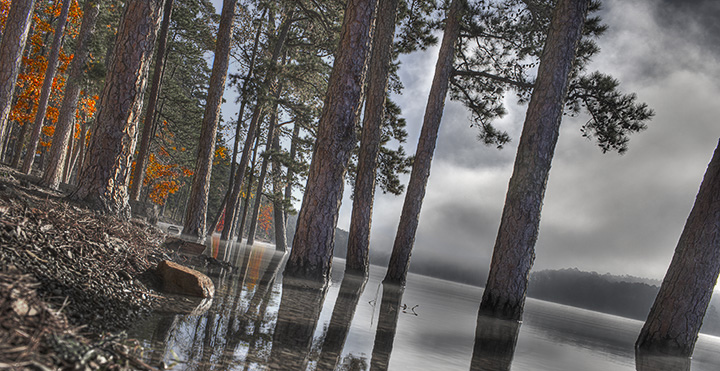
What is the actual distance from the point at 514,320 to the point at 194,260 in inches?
225

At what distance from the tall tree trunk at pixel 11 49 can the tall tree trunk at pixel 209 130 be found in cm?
466

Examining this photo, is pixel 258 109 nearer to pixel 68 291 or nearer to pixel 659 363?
pixel 659 363

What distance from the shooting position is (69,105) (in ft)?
45.3

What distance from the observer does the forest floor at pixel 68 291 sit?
1.54 m

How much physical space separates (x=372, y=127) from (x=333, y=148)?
4.62m

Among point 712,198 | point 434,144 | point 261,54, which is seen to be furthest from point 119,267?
point 261,54

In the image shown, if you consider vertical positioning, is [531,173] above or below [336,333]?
above

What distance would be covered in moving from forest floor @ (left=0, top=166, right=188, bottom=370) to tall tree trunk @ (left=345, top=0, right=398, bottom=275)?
23.2 ft

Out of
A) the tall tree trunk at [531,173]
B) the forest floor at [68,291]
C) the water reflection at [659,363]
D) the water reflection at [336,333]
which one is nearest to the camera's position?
the forest floor at [68,291]

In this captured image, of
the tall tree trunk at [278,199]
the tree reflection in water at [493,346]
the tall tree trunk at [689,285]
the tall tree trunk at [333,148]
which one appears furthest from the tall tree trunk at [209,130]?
the tall tree trunk at [689,285]

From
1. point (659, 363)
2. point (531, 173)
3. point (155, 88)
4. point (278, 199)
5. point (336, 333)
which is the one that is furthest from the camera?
point (278, 199)

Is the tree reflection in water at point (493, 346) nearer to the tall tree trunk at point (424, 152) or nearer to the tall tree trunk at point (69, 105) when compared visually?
the tall tree trunk at point (424, 152)

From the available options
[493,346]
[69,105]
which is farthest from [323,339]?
[69,105]

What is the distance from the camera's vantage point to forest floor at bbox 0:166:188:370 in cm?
154
